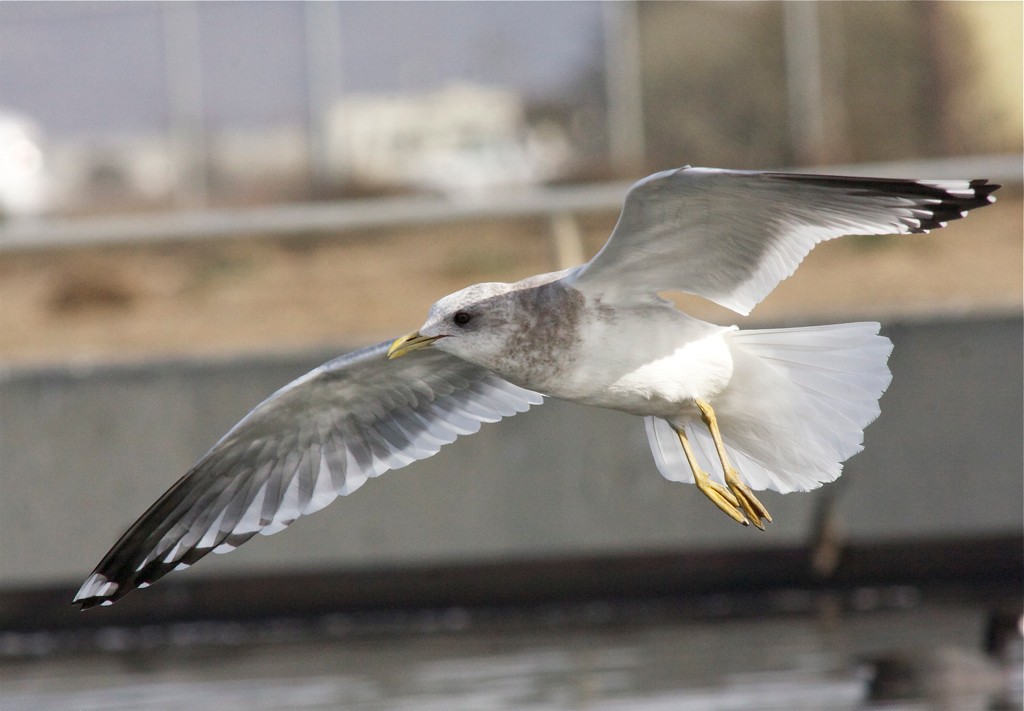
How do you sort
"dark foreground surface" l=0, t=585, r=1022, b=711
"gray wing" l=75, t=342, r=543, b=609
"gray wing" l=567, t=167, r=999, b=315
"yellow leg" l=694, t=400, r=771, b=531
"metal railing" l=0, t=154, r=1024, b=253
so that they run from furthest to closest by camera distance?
"metal railing" l=0, t=154, r=1024, b=253 → "dark foreground surface" l=0, t=585, r=1022, b=711 → "gray wing" l=75, t=342, r=543, b=609 → "yellow leg" l=694, t=400, r=771, b=531 → "gray wing" l=567, t=167, r=999, b=315

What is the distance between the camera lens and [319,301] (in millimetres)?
12297

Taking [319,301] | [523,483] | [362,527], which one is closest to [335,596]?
[362,527]

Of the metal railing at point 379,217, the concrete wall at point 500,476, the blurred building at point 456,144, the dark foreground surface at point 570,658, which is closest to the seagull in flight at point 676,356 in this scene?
the dark foreground surface at point 570,658

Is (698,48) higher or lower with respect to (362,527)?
higher

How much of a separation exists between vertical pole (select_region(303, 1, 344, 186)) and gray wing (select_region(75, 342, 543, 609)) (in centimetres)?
640

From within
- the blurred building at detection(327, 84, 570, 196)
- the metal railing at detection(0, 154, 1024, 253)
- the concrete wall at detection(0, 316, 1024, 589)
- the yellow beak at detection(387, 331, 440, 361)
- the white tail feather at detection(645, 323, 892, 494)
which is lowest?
the concrete wall at detection(0, 316, 1024, 589)

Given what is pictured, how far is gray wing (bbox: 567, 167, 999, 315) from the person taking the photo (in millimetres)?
4742

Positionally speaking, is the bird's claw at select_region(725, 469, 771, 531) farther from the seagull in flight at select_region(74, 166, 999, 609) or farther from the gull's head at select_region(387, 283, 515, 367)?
the gull's head at select_region(387, 283, 515, 367)

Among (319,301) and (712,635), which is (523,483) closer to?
(712,635)

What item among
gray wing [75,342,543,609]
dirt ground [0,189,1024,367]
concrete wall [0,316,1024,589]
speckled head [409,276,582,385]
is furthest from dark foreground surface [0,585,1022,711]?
dirt ground [0,189,1024,367]

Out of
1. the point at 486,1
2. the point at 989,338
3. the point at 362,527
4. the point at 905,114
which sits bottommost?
the point at 362,527

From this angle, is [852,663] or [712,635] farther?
[712,635]

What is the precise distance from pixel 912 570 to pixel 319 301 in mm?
5833

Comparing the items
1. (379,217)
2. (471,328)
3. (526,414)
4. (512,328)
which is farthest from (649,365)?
(379,217)
